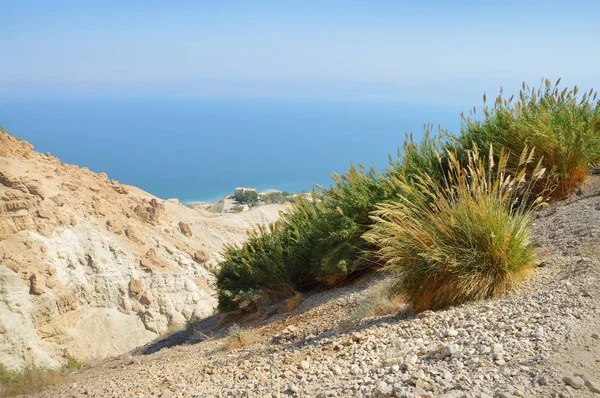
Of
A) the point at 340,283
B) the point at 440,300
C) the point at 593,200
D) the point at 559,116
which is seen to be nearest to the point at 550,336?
the point at 440,300

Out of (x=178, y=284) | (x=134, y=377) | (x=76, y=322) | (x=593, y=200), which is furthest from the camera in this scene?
(x=178, y=284)

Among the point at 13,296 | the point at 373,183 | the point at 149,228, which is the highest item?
the point at 149,228

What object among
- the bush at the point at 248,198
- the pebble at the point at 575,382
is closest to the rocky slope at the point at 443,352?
the pebble at the point at 575,382

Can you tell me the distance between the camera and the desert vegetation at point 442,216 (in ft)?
17.1

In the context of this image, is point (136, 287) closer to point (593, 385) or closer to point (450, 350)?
point (450, 350)

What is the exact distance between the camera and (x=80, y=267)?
18500 millimetres

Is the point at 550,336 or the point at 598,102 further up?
the point at 598,102

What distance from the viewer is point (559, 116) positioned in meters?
8.35

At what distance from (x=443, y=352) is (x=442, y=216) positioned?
5.39 feet

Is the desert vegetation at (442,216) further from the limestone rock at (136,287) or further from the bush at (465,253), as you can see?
the limestone rock at (136,287)

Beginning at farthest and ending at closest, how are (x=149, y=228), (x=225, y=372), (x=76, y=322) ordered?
(x=149, y=228) < (x=76, y=322) < (x=225, y=372)

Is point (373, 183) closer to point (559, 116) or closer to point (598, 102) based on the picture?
point (559, 116)

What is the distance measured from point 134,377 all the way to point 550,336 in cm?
494

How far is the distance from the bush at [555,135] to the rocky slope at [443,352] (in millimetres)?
1074
